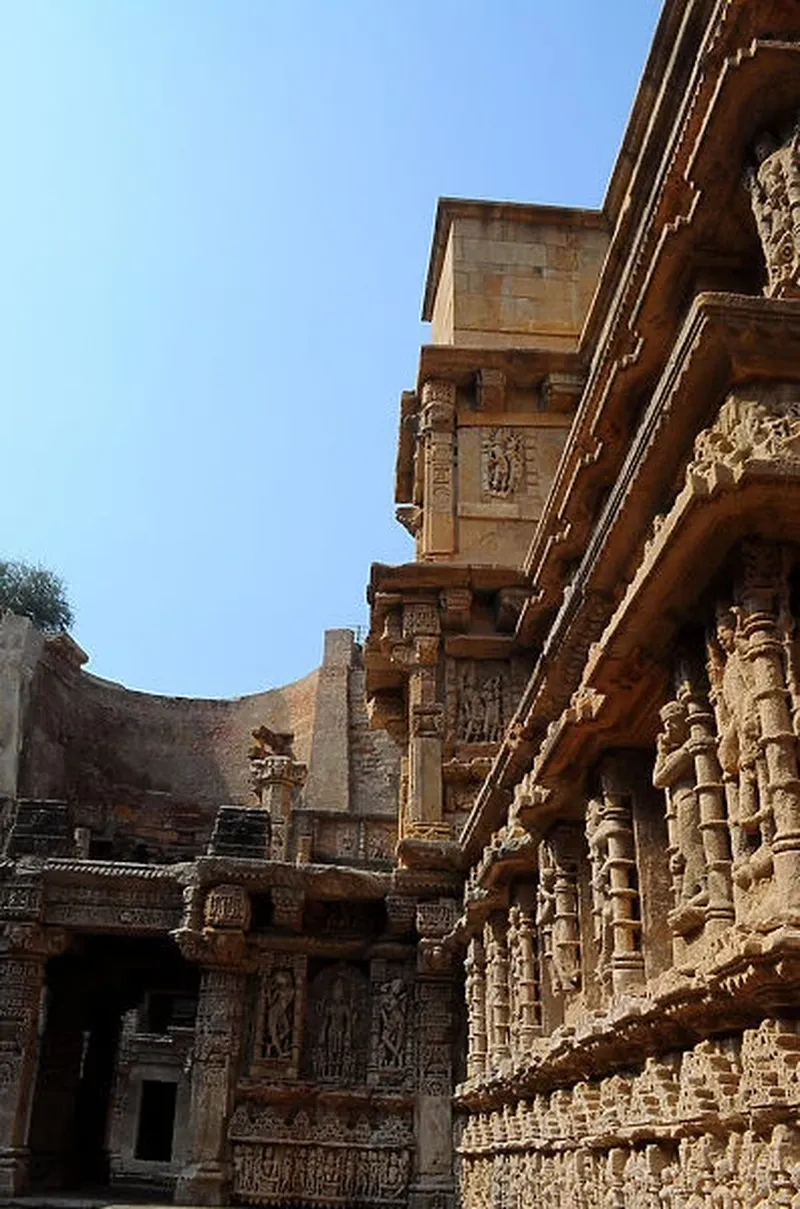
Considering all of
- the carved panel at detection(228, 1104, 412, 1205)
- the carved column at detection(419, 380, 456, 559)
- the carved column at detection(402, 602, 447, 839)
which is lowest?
the carved panel at detection(228, 1104, 412, 1205)

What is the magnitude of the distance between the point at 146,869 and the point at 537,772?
20.9 ft

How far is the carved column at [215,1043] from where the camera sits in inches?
445

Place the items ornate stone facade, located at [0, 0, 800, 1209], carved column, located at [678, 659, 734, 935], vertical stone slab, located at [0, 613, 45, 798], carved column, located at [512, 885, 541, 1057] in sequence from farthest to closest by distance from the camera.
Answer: vertical stone slab, located at [0, 613, 45, 798] < carved column, located at [512, 885, 541, 1057] < carved column, located at [678, 659, 734, 935] < ornate stone facade, located at [0, 0, 800, 1209]

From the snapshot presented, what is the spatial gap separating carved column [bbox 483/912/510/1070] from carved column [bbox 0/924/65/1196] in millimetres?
4808

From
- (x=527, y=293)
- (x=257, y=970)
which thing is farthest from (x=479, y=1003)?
(x=527, y=293)

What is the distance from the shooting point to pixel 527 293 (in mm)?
15867

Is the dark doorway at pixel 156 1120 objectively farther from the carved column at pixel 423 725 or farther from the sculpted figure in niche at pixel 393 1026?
the carved column at pixel 423 725

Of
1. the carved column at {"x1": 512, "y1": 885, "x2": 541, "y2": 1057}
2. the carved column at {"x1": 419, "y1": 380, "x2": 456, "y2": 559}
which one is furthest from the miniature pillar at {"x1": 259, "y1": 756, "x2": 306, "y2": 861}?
the carved column at {"x1": 512, "y1": 885, "x2": 541, "y2": 1057}

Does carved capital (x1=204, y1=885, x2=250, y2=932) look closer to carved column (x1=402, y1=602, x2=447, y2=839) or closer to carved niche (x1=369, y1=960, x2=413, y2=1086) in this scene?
carved niche (x1=369, y1=960, x2=413, y2=1086)

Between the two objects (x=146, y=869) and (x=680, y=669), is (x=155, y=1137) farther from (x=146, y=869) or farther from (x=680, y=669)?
(x=680, y=669)

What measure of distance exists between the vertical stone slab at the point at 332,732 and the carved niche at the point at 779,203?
28.5 m

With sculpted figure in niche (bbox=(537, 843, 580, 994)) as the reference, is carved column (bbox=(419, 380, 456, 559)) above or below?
above

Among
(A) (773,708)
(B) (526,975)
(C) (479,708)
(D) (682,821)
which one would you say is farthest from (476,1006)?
(A) (773,708)

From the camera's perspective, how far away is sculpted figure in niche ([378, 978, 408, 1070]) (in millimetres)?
12055
